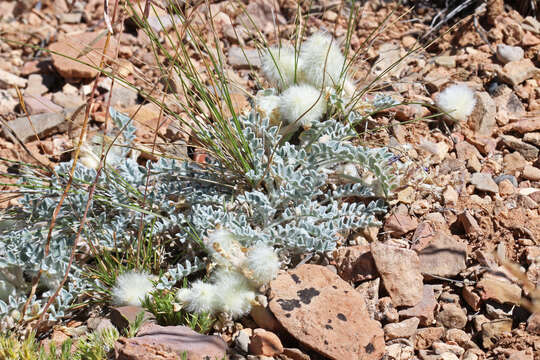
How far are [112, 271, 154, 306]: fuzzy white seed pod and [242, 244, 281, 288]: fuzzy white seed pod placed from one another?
40 cm

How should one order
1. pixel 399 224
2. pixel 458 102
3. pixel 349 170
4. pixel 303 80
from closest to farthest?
pixel 399 224, pixel 349 170, pixel 303 80, pixel 458 102

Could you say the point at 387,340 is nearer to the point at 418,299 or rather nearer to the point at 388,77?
the point at 418,299

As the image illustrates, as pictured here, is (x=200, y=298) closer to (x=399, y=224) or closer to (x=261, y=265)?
(x=261, y=265)

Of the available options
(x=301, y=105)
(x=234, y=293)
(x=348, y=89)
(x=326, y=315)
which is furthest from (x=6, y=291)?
(x=348, y=89)

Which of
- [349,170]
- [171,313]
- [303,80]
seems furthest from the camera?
[303,80]

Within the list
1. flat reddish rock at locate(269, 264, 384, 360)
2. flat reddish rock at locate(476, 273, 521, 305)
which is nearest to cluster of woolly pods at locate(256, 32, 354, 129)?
flat reddish rock at locate(269, 264, 384, 360)

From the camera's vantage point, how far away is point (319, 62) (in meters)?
2.55

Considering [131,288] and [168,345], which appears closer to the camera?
[168,345]

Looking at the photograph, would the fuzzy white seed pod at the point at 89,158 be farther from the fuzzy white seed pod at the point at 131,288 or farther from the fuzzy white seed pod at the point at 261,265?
the fuzzy white seed pod at the point at 261,265

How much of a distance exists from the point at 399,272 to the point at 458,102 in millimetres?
1057

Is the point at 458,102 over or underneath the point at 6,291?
over

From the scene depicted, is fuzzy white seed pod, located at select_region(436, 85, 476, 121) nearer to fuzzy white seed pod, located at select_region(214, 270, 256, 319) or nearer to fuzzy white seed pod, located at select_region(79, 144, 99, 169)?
fuzzy white seed pod, located at select_region(214, 270, 256, 319)

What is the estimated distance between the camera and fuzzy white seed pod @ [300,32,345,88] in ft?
8.38

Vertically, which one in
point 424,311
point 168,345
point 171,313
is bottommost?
point 168,345
